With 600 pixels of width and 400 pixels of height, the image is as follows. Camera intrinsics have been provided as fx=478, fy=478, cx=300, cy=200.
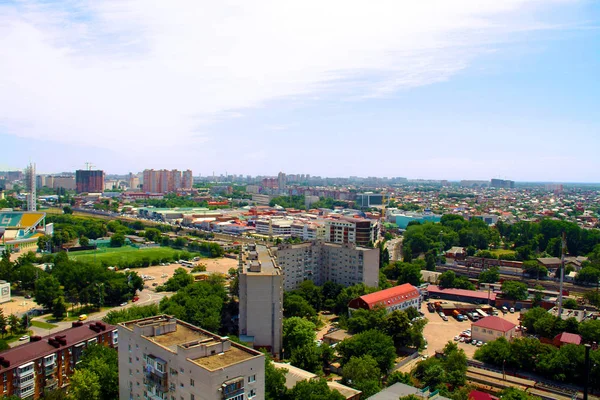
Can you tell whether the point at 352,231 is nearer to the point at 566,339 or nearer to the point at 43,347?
the point at 566,339

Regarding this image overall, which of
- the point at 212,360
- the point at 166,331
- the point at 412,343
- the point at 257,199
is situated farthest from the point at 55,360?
the point at 257,199

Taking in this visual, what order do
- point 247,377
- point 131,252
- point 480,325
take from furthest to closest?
point 131,252, point 480,325, point 247,377

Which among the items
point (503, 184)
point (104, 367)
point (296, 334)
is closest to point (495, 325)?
point (296, 334)

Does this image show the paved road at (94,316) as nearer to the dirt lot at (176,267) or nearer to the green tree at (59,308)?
the green tree at (59,308)

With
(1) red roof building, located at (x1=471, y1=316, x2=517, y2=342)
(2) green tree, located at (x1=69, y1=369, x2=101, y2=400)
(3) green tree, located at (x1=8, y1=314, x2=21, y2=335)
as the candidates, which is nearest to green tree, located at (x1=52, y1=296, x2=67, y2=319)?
(3) green tree, located at (x1=8, y1=314, x2=21, y2=335)

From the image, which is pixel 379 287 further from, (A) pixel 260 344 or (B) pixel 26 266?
(B) pixel 26 266
